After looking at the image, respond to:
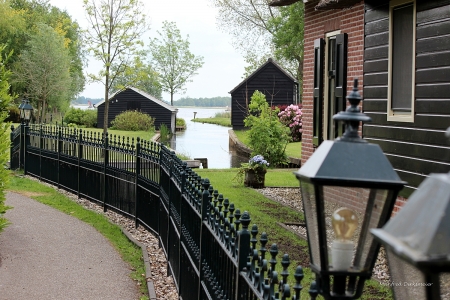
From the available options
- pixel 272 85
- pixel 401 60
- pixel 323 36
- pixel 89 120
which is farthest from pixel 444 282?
pixel 89 120

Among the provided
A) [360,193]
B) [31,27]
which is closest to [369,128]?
[360,193]

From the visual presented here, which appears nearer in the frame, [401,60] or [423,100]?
[423,100]

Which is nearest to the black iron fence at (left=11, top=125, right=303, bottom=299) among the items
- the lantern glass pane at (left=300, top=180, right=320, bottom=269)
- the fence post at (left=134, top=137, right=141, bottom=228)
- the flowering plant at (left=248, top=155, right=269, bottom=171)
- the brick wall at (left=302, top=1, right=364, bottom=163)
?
the fence post at (left=134, top=137, right=141, bottom=228)

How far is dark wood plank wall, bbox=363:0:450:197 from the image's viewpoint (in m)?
7.64

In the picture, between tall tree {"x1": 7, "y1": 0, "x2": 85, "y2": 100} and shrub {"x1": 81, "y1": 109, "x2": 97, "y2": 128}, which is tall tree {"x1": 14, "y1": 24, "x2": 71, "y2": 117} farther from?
shrub {"x1": 81, "y1": 109, "x2": 97, "y2": 128}

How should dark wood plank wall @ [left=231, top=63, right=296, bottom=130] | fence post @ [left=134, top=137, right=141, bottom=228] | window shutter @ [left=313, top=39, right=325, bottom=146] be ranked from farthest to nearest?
dark wood plank wall @ [left=231, top=63, right=296, bottom=130] → window shutter @ [left=313, top=39, right=325, bottom=146] → fence post @ [left=134, top=137, right=141, bottom=228]

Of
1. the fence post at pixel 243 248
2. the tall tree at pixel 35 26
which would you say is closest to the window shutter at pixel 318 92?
the fence post at pixel 243 248

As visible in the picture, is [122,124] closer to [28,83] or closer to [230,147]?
[28,83]

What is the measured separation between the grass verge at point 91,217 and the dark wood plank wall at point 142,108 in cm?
4434

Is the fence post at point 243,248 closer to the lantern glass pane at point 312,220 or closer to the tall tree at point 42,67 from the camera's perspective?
the lantern glass pane at point 312,220

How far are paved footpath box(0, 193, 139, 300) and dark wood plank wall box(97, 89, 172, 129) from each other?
167 feet

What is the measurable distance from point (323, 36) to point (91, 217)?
5.45 metres

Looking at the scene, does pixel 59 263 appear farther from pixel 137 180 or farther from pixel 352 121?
pixel 352 121

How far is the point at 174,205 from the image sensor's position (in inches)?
299
